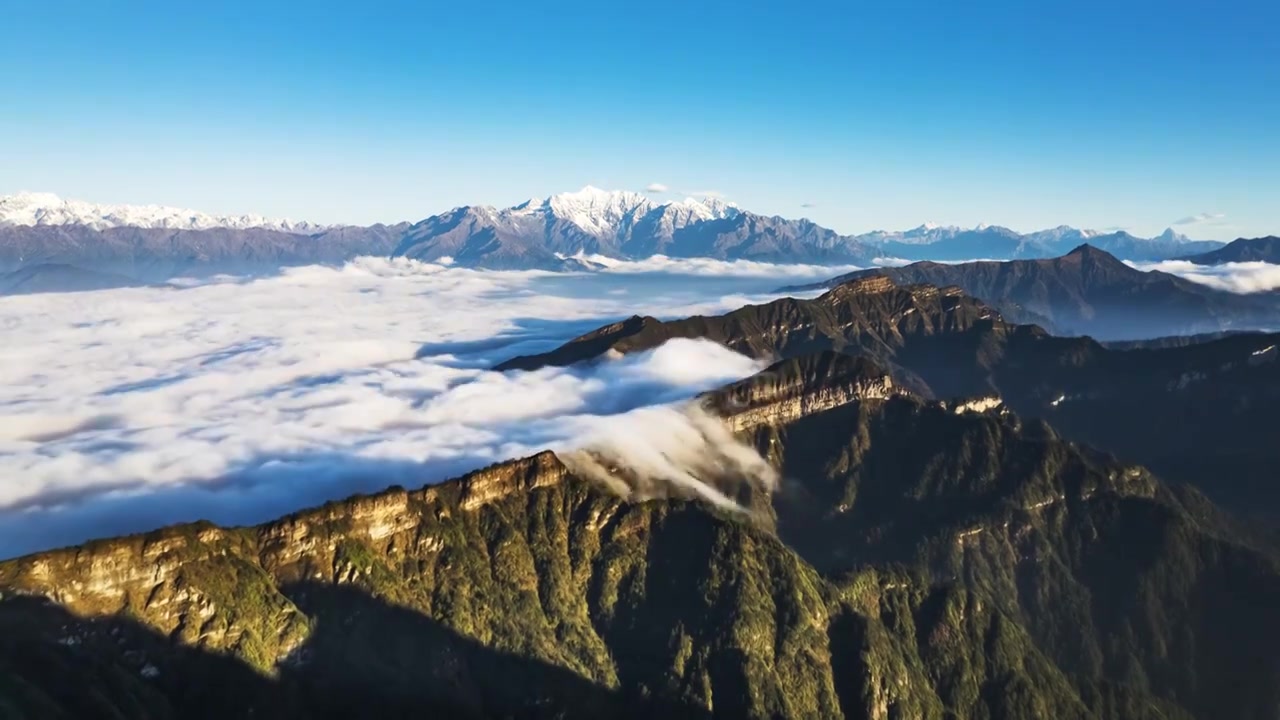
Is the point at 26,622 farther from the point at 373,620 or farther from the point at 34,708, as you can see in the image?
the point at 373,620

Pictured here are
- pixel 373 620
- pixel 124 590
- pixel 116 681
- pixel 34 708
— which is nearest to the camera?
pixel 34 708

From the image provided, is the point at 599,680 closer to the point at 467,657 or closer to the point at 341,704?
the point at 467,657

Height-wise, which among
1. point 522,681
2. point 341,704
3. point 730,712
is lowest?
point 730,712

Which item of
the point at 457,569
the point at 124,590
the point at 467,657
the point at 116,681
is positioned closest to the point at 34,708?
the point at 116,681

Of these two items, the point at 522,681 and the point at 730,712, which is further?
the point at 730,712

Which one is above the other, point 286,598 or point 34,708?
point 34,708

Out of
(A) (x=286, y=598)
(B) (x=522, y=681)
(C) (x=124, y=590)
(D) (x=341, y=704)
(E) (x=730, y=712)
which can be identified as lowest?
(E) (x=730, y=712)

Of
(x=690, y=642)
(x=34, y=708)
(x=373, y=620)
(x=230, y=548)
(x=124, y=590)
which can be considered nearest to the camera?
(x=34, y=708)

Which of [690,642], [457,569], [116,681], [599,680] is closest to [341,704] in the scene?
[116,681]

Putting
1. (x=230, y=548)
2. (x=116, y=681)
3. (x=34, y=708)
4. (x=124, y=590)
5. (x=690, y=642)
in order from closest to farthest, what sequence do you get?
(x=34, y=708)
(x=116, y=681)
(x=124, y=590)
(x=230, y=548)
(x=690, y=642)
